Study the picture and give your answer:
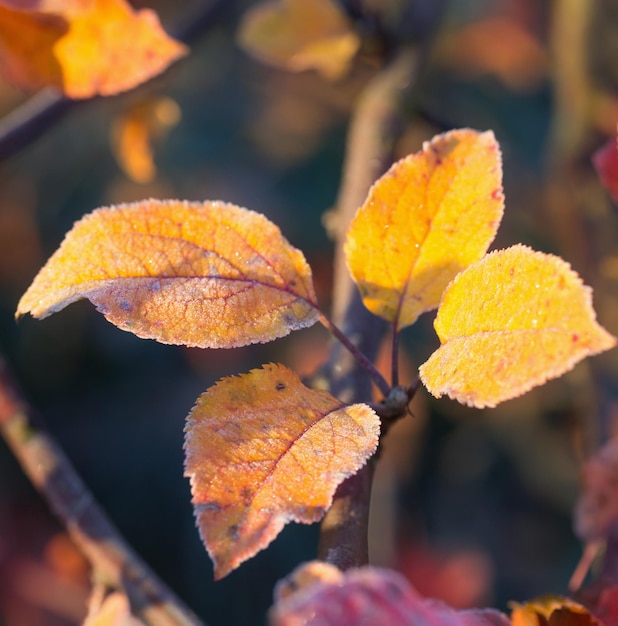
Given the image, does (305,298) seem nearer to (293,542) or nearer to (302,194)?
(293,542)

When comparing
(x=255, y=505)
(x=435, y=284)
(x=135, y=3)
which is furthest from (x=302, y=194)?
(x=255, y=505)

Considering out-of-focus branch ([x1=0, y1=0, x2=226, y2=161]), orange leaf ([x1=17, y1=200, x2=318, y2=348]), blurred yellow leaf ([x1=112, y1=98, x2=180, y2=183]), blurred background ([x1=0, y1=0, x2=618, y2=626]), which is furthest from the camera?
blurred background ([x1=0, y1=0, x2=618, y2=626])

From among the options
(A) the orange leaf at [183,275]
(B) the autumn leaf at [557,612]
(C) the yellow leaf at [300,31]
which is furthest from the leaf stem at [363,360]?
(C) the yellow leaf at [300,31]

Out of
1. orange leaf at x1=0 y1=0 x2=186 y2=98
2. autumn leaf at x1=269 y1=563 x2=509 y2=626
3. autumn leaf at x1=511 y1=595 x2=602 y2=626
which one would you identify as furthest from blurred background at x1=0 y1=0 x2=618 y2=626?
autumn leaf at x1=269 y1=563 x2=509 y2=626

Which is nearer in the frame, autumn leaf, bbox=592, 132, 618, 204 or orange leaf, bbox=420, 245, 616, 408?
orange leaf, bbox=420, 245, 616, 408

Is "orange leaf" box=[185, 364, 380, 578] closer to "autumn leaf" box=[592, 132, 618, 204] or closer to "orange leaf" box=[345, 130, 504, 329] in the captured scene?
"orange leaf" box=[345, 130, 504, 329]
